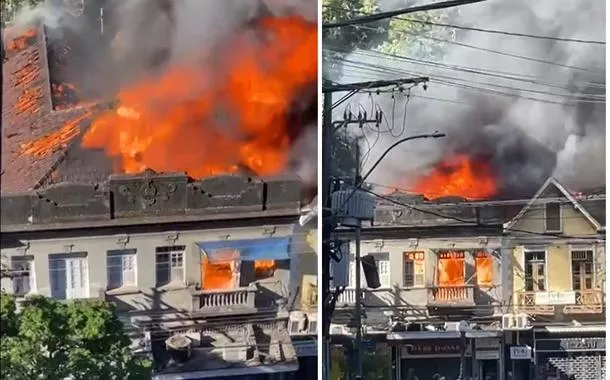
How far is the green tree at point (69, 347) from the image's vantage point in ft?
10.2

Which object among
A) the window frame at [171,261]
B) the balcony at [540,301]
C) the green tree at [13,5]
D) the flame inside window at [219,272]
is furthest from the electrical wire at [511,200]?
the green tree at [13,5]

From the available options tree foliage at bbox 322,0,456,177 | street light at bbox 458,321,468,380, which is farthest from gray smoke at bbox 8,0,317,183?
street light at bbox 458,321,468,380

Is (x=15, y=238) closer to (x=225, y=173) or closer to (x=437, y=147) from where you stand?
(x=225, y=173)

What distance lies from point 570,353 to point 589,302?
0.20 metres

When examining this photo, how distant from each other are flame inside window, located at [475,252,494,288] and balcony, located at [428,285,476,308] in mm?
46

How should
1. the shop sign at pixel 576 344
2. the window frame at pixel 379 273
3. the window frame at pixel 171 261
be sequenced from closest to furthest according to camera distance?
the shop sign at pixel 576 344, the window frame at pixel 379 273, the window frame at pixel 171 261

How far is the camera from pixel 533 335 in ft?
9.72

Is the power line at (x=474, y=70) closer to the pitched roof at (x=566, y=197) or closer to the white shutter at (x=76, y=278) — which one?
the pitched roof at (x=566, y=197)

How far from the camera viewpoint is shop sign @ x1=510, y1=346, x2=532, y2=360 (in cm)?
296

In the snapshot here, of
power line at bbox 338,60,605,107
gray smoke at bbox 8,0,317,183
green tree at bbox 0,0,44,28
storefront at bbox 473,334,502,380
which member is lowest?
storefront at bbox 473,334,502,380

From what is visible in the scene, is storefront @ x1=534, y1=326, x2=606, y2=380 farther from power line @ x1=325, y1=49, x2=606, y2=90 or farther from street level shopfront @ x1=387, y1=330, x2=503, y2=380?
power line @ x1=325, y1=49, x2=606, y2=90

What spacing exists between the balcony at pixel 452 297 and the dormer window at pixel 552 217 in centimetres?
36

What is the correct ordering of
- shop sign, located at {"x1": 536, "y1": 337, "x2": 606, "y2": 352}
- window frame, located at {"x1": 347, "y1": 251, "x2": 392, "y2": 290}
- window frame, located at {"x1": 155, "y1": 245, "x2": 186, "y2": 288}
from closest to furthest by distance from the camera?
shop sign, located at {"x1": 536, "y1": 337, "x2": 606, "y2": 352} < window frame, located at {"x1": 347, "y1": 251, "x2": 392, "y2": 290} < window frame, located at {"x1": 155, "y1": 245, "x2": 186, "y2": 288}

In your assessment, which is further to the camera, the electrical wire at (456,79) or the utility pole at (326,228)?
the utility pole at (326,228)
